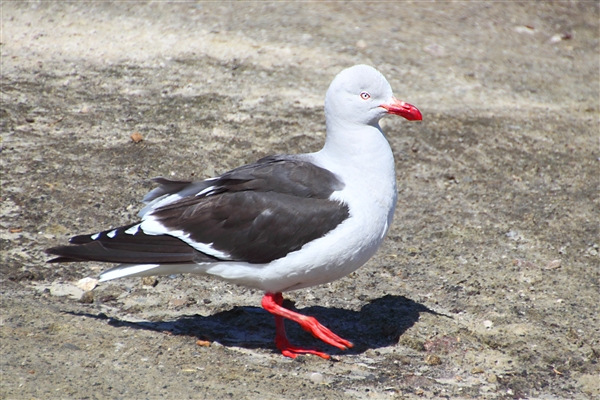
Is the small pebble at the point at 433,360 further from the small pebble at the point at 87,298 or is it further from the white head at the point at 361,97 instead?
the small pebble at the point at 87,298

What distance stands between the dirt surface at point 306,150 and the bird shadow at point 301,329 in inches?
0.8

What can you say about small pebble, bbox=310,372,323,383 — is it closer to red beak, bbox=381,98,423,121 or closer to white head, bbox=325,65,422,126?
white head, bbox=325,65,422,126

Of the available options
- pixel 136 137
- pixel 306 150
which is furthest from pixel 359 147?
pixel 136 137

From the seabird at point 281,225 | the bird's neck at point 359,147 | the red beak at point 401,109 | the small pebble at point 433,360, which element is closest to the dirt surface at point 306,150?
the small pebble at point 433,360

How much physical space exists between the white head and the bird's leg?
128 cm

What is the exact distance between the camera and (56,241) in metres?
5.61

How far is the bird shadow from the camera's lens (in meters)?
4.87

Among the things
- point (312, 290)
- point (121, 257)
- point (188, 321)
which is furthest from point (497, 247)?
point (121, 257)

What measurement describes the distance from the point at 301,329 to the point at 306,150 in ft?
8.01

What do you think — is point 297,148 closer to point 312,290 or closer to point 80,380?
point 312,290

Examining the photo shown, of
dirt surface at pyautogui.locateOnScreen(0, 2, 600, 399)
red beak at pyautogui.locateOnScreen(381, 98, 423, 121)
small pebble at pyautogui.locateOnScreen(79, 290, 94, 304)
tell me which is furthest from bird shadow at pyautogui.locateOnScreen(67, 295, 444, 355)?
red beak at pyautogui.locateOnScreen(381, 98, 423, 121)

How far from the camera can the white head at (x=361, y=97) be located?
4824 millimetres

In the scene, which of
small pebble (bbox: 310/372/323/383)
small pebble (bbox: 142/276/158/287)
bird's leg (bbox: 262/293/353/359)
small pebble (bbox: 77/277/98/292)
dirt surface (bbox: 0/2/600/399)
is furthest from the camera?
small pebble (bbox: 142/276/158/287)

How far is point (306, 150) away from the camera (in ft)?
23.9
